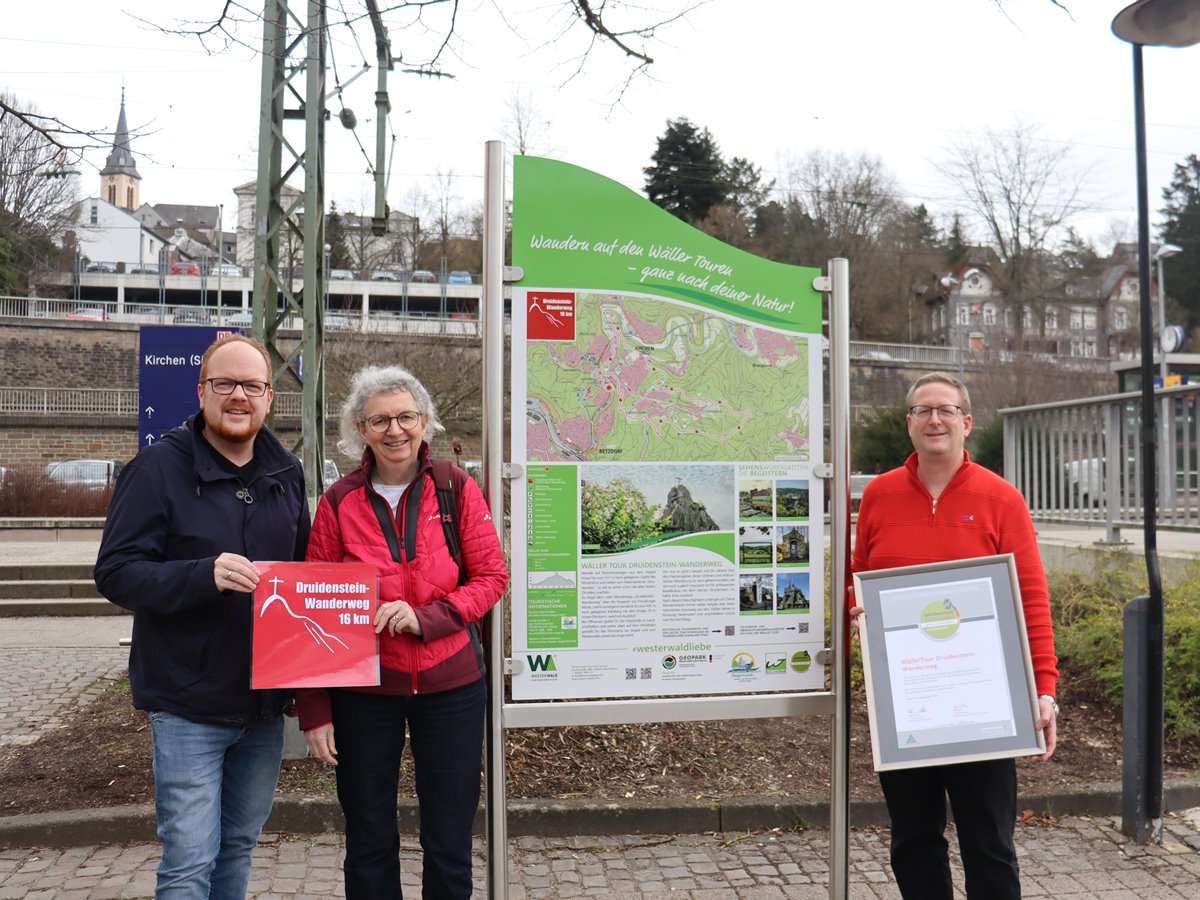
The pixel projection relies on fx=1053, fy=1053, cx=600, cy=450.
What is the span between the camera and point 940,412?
339 cm

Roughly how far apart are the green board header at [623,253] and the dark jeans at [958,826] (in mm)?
1628

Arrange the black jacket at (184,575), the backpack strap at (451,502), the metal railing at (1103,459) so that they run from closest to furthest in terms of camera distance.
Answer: the black jacket at (184,575) → the backpack strap at (451,502) → the metal railing at (1103,459)

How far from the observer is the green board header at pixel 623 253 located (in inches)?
142

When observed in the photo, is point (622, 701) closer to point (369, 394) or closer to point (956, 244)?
point (369, 394)

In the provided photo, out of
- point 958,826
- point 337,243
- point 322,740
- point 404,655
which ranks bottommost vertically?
point 958,826

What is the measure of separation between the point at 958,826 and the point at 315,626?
2.12 meters

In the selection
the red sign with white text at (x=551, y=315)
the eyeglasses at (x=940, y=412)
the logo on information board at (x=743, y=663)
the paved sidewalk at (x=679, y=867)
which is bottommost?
the paved sidewalk at (x=679, y=867)

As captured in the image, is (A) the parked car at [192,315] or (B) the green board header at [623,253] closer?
(B) the green board header at [623,253]

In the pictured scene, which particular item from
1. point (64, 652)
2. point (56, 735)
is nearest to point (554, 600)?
point (56, 735)

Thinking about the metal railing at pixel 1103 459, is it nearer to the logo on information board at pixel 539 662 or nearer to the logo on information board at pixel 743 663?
the logo on information board at pixel 743 663

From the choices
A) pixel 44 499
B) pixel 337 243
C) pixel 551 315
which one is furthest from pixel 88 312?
pixel 551 315

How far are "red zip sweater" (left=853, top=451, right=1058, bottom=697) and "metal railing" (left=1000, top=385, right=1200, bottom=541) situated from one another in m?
4.79

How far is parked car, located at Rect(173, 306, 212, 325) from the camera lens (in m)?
56.7

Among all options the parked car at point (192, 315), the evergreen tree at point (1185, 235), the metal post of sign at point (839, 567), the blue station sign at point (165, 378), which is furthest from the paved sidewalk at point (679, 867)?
the evergreen tree at point (1185, 235)
